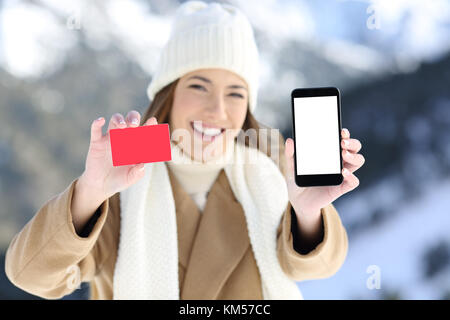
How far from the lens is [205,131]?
3.23ft

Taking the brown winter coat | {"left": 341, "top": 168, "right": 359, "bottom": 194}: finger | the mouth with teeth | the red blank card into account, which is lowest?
the brown winter coat

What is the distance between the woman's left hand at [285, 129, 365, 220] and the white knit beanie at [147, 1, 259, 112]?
334 millimetres

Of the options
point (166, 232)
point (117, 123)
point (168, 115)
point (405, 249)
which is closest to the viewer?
point (117, 123)

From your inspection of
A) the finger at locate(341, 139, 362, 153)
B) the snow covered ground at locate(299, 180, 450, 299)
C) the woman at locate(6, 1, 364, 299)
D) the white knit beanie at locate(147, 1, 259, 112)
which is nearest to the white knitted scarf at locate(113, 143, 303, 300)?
the woman at locate(6, 1, 364, 299)

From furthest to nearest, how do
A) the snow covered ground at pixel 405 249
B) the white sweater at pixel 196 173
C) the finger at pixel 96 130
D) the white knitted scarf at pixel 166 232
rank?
the snow covered ground at pixel 405 249
the white sweater at pixel 196 173
the white knitted scarf at pixel 166 232
the finger at pixel 96 130

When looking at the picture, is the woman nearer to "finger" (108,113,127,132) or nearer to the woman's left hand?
the woman's left hand

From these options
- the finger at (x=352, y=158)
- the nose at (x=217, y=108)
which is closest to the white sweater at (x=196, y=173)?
the nose at (x=217, y=108)

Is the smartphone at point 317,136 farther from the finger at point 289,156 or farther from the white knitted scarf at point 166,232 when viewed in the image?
the white knitted scarf at point 166,232

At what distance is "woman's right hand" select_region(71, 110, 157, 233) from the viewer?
71 cm

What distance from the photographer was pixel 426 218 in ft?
6.40

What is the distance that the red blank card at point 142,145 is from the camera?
27.5 inches

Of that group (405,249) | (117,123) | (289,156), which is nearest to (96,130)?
(117,123)

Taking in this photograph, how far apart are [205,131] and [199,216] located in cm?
18

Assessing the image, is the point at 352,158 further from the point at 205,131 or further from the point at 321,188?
the point at 205,131
